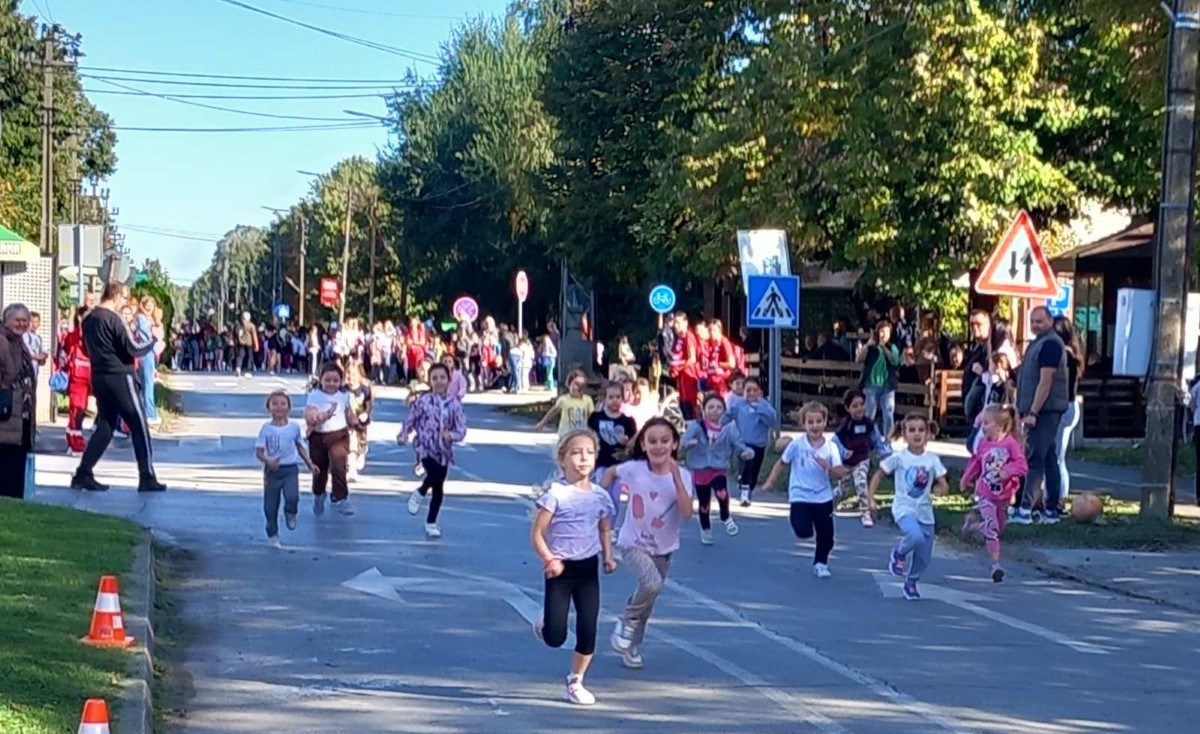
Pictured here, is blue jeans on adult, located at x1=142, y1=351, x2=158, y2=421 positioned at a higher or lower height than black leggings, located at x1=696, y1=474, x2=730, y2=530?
higher

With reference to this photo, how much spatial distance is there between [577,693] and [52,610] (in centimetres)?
303

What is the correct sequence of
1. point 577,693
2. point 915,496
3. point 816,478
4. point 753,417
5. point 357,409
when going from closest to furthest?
1. point 577,693
2. point 915,496
3. point 816,478
4. point 753,417
5. point 357,409

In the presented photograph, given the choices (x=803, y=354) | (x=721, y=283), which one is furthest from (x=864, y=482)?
(x=721, y=283)

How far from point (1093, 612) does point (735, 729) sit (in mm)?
4815

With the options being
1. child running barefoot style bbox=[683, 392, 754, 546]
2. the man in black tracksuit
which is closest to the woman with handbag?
the man in black tracksuit

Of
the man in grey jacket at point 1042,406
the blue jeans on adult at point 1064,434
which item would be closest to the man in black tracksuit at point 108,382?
the man in grey jacket at point 1042,406

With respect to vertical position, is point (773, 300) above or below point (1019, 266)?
below

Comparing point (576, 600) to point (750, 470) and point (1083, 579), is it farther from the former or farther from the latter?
point (750, 470)

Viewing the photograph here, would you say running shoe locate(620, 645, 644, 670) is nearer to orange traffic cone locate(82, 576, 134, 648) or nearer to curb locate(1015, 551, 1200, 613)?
orange traffic cone locate(82, 576, 134, 648)

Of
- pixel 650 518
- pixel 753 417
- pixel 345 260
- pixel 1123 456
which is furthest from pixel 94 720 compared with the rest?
pixel 345 260

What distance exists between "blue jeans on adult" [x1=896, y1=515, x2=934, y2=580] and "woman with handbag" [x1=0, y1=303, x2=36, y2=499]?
7.56m

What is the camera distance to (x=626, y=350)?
26.7 metres

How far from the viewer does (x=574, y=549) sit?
871cm

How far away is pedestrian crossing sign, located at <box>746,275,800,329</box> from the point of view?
22.0 m
